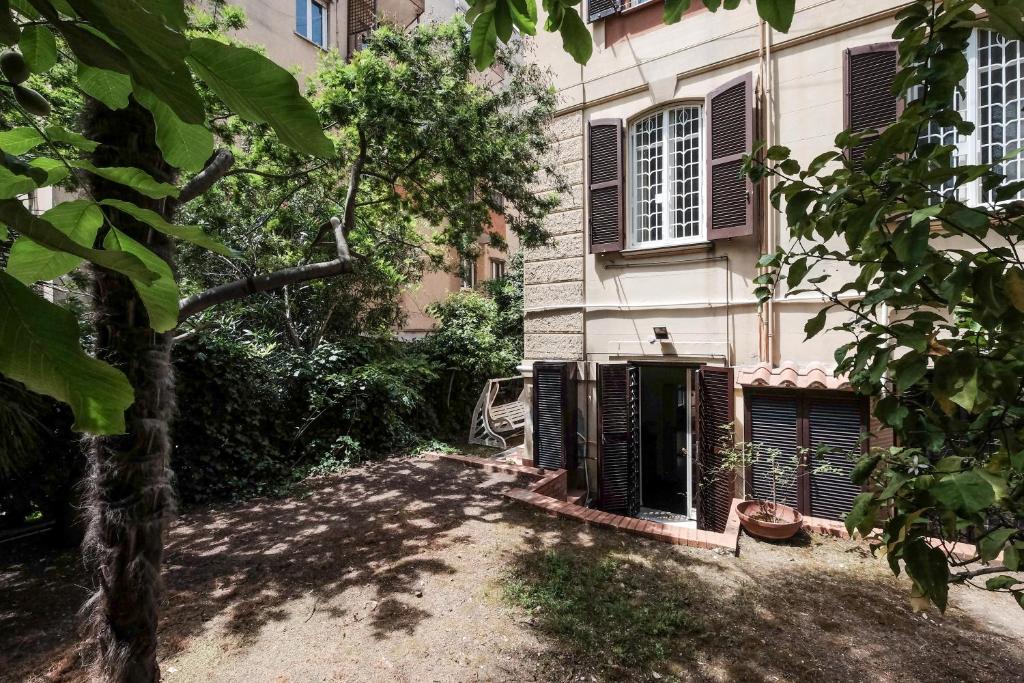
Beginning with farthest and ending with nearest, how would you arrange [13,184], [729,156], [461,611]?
[729,156] → [461,611] → [13,184]

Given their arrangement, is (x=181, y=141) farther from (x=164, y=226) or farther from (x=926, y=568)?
(x=926, y=568)

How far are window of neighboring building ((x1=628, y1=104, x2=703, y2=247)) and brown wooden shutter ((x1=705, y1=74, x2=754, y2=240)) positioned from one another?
0.99 feet

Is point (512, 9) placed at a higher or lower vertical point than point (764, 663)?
higher

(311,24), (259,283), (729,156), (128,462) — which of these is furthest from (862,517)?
(311,24)

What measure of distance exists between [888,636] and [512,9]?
467cm

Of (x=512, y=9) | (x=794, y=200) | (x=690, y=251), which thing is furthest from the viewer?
(x=690, y=251)

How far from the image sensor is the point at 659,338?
6.88 metres

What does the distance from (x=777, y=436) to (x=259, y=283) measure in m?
5.89

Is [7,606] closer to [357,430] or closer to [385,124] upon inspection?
[357,430]

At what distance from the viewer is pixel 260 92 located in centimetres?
51

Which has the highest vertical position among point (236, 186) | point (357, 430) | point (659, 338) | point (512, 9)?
point (236, 186)

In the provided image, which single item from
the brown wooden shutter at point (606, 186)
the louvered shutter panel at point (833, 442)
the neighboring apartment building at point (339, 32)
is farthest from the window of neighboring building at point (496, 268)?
the louvered shutter panel at point (833, 442)

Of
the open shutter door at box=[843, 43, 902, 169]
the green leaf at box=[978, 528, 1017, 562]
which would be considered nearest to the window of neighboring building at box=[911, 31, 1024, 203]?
the open shutter door at box=[843, 43, 902, 169]

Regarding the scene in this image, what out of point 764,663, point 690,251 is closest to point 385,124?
point 690,251
